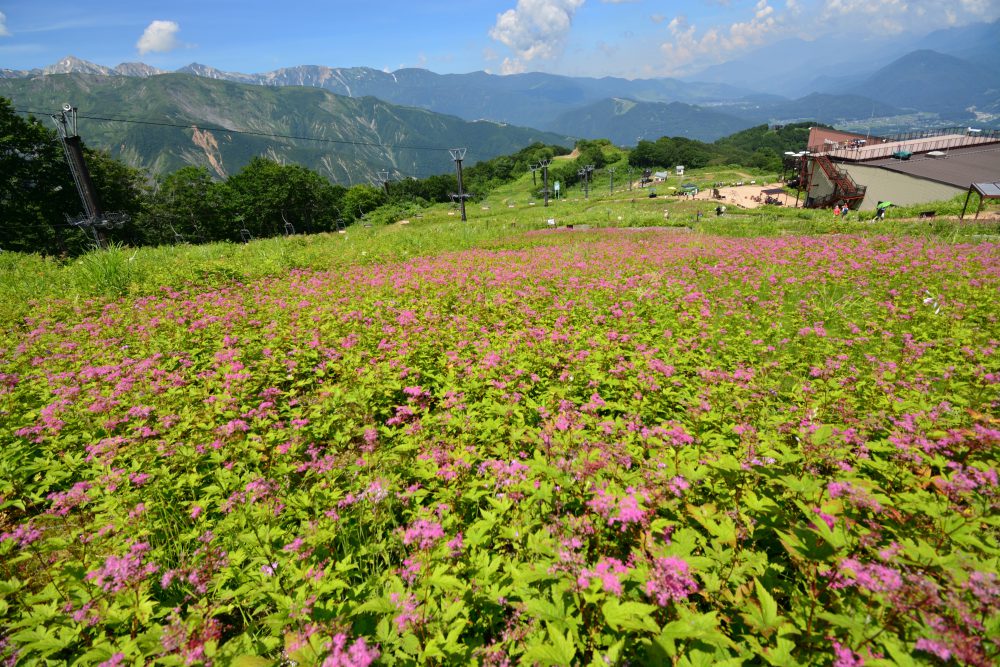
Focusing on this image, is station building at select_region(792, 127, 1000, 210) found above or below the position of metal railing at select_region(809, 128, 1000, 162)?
below

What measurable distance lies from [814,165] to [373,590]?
231ft

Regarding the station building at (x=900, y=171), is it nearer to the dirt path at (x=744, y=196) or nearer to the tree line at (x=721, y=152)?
the dirt path at (x=744, y=196)

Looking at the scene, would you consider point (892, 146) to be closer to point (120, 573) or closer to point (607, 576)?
point (607, 576)

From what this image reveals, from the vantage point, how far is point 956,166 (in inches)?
1800

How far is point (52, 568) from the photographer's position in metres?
2.86

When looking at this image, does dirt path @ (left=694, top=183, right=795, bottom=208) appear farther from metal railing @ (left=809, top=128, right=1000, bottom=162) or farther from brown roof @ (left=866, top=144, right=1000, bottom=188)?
brown roof @ (left=866, top=144, right=1000, bottom=188)

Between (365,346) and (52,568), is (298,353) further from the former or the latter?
(52,568)

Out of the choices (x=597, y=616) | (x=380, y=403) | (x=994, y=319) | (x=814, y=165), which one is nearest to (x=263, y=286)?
(x=380, y=403)

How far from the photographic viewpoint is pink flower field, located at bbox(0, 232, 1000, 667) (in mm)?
2232

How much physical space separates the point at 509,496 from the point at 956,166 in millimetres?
70579

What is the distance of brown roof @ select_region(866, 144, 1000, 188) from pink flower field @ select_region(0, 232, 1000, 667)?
5047cm

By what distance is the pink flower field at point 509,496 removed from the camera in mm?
2232

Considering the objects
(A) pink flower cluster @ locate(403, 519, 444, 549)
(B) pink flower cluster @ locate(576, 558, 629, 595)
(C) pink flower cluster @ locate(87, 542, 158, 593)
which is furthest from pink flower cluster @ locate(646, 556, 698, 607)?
(C) pink flower cluster @ locate(87, 542, 158, 593)

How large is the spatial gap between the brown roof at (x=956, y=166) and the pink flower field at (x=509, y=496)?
50.5m
